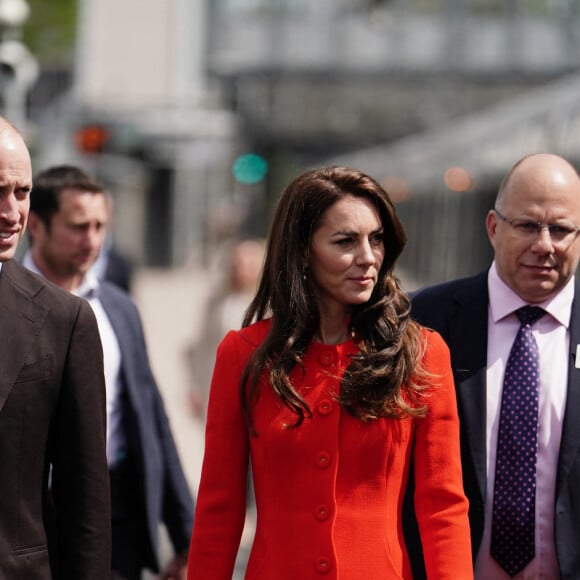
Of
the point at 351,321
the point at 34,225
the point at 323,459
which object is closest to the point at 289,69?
the point at 34,225

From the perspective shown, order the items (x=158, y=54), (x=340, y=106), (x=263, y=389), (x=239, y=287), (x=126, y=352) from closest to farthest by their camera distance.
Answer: (x=263, y=389) < (x=126, y=352) < (x=239, y=287) < (x=158, y=54) < (x=340, y=106)

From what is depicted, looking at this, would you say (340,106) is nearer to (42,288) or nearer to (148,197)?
(148,197)

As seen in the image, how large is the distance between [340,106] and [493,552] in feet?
132

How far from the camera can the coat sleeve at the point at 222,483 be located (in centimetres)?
379

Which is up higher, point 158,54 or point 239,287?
point 158,54

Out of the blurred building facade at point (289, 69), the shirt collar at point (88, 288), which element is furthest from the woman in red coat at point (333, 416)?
the blurred building facade at point (289, 69)

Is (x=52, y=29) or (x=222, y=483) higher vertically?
(x=52, y=29)

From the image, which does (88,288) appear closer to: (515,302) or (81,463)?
(515,302)

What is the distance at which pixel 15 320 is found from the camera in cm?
356

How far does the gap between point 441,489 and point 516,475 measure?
543 mm

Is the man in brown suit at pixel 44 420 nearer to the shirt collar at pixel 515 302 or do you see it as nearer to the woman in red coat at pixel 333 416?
the woman in red coat at pixel 333 416

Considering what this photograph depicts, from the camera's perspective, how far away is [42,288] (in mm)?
3656

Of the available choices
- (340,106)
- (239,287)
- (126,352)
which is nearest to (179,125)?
(340,106)

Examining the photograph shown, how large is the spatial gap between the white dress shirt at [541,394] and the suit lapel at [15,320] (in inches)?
57.5
